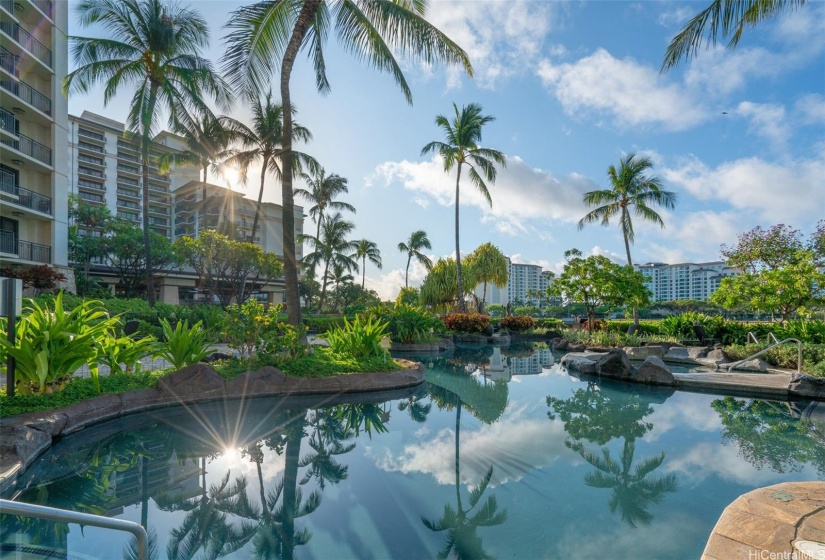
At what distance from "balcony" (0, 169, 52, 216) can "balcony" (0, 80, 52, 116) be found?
381cm

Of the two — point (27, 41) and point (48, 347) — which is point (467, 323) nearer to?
point (48, 347)

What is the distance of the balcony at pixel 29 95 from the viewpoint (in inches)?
730

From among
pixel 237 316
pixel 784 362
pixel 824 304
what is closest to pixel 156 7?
pixel 237 316

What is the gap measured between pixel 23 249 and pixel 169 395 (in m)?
18.8

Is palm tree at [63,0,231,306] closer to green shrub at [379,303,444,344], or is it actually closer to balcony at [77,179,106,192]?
green shrub at [379,303,444,344]

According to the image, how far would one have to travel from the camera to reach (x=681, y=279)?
143 m

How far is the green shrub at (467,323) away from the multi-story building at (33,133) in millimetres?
19968

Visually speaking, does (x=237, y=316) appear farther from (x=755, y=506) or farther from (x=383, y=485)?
(x=755, y=506)

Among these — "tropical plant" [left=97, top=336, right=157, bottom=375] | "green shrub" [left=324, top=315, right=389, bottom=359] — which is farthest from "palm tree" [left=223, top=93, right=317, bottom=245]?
"tropical plant" [left=97, top=336, right=157, bottom=375]

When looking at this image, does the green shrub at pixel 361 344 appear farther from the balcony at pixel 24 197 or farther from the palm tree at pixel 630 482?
the balcony at pixel 24 197

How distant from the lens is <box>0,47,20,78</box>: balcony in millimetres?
18375

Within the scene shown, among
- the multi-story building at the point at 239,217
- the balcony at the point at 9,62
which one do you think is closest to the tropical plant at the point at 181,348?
the balcony at the point at 9,62

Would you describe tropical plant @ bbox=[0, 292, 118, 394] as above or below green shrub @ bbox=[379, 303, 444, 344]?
above

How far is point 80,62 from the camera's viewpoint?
15.9 meters
